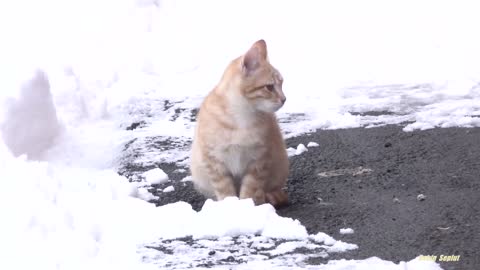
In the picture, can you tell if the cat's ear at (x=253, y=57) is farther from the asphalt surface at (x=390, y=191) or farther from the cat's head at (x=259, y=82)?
the asphalt surface at (x=390, y=191)

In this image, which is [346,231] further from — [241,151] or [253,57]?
[253,57]

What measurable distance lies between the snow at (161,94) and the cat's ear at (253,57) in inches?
41.5

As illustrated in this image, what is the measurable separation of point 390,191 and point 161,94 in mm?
4644

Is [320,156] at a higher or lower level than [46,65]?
lower

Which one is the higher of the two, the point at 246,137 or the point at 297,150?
the point at 246,137

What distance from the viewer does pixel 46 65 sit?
10.4 meters

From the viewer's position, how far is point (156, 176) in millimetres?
6926

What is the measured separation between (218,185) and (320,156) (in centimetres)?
163

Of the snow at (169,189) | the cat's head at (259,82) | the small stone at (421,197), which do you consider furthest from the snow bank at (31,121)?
the small stone at (421,197)

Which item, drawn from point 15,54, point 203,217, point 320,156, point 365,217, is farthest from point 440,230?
point 15,54

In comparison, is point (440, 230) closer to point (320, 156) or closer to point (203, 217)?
point (203, 217)

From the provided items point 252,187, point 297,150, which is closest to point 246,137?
point 252,187

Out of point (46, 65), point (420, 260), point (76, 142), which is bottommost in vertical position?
point (420, 260)

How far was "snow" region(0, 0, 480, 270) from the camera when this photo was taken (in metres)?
5.02
